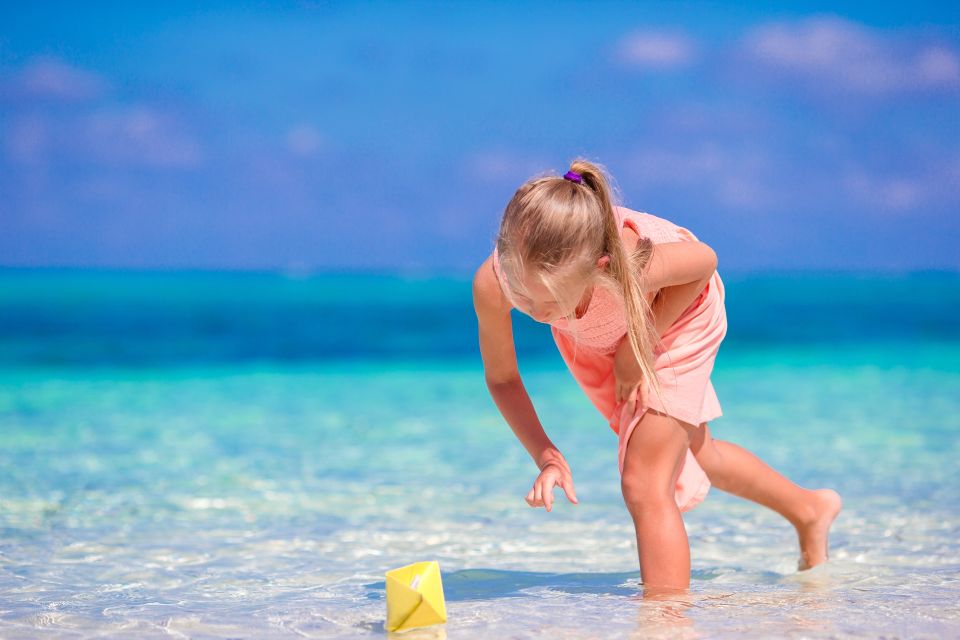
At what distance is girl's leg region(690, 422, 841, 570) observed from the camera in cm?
304

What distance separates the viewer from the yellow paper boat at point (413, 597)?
2160 millimetres

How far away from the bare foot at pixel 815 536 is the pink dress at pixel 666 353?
0.41 m

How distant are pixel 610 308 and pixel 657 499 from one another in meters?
0.46

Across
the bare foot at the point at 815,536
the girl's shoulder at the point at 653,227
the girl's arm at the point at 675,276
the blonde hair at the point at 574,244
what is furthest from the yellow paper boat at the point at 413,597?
the bare foot at the point at 815,536

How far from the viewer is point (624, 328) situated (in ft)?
8.58

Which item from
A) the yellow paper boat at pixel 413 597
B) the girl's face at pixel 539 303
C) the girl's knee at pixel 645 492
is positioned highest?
the girl's face at pixel 539 303

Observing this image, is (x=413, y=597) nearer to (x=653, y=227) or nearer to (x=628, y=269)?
(x=628, y=269)

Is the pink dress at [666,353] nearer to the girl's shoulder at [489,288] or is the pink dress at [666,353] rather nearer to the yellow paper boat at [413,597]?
the girl's shoulder at [489,288]

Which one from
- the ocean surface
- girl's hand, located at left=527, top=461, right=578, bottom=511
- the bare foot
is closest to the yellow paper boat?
the ocean surface

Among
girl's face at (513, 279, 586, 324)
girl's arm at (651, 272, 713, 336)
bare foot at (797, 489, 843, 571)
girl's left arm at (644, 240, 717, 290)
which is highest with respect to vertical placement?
girl's left arm at (644, 240, 717, 290)

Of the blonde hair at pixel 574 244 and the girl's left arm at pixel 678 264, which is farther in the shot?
the girl's left arm at pixel 678 264

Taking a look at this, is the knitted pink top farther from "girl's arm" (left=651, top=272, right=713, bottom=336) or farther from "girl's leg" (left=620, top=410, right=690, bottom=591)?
"girl's leg" (left=620, top=410, right=690, bottom=591)

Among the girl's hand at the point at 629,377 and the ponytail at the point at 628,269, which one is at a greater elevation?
the ponytail at the point at 628,269

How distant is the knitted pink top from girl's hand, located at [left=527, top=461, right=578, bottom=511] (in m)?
0.34
